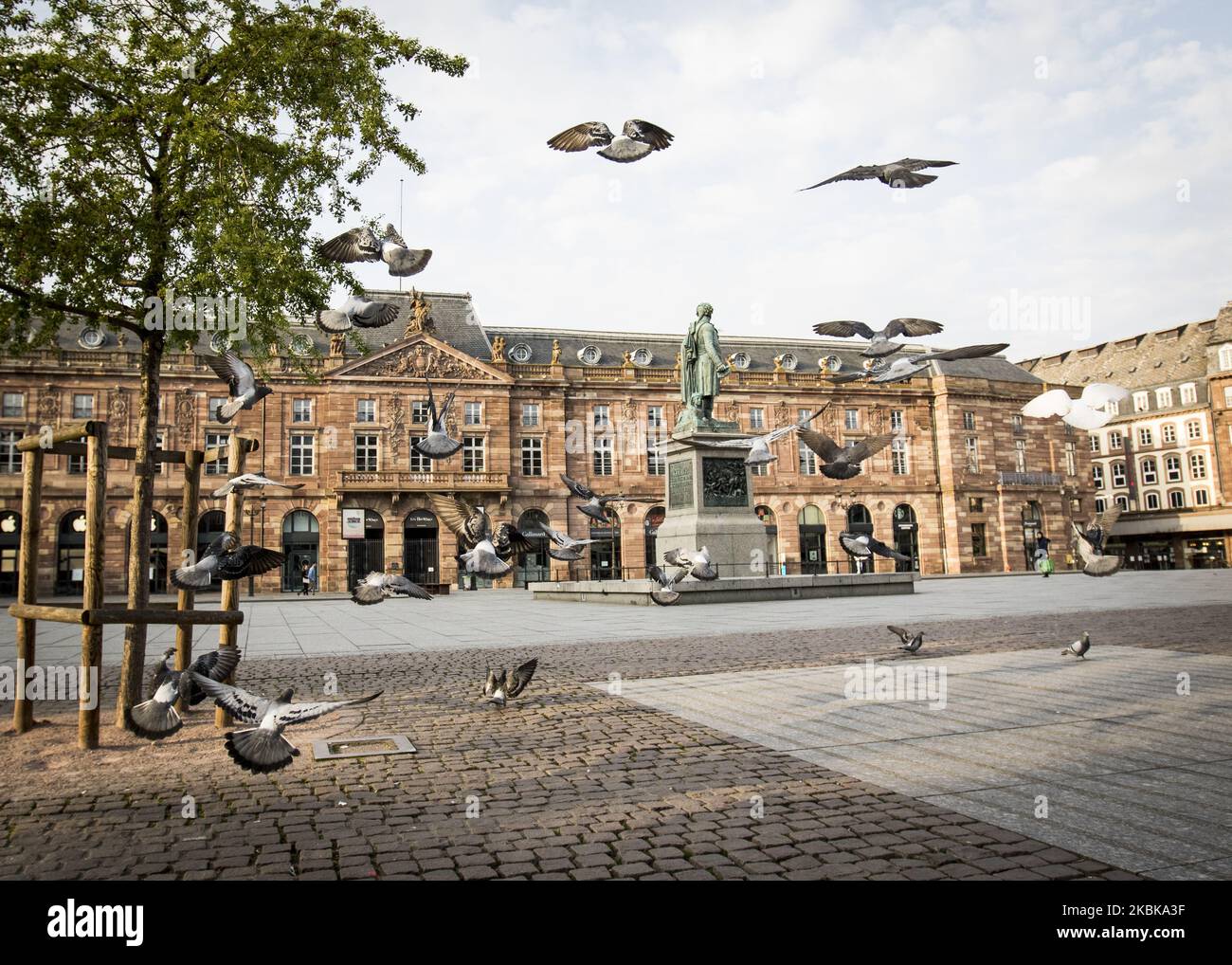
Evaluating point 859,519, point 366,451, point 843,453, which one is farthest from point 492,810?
point 859,519

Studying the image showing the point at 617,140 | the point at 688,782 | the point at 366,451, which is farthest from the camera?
the point at 366,451

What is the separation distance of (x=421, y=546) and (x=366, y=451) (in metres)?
6.74

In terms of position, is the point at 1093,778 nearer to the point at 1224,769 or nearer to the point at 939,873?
the point at 1224,769

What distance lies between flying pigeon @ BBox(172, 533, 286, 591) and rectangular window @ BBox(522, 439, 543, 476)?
49.2 m

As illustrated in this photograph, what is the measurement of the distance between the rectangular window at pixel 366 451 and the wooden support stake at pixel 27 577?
4619 cm

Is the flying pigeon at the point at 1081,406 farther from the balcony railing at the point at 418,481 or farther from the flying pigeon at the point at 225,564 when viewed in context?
the balcony railing at the point at 418,481

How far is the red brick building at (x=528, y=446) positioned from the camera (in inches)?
1964

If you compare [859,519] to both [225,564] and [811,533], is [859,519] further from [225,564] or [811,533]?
[225,564]

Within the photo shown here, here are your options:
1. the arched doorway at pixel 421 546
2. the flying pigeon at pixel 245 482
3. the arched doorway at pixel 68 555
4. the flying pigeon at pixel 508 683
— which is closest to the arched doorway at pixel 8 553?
the arched doorway at pixel 68 555

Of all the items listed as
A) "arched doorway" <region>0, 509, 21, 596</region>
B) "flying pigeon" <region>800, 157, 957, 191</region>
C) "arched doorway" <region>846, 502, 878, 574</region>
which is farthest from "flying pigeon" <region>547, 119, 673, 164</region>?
"arched doorway" <region>846, 502, 878, 574</region>

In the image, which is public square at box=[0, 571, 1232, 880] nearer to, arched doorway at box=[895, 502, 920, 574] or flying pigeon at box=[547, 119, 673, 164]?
flying pigeon at box=[547, 119, 673, 164]

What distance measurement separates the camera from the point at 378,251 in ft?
27.9

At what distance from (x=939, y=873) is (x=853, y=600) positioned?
21442mm

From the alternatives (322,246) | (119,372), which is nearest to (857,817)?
(322,246)
